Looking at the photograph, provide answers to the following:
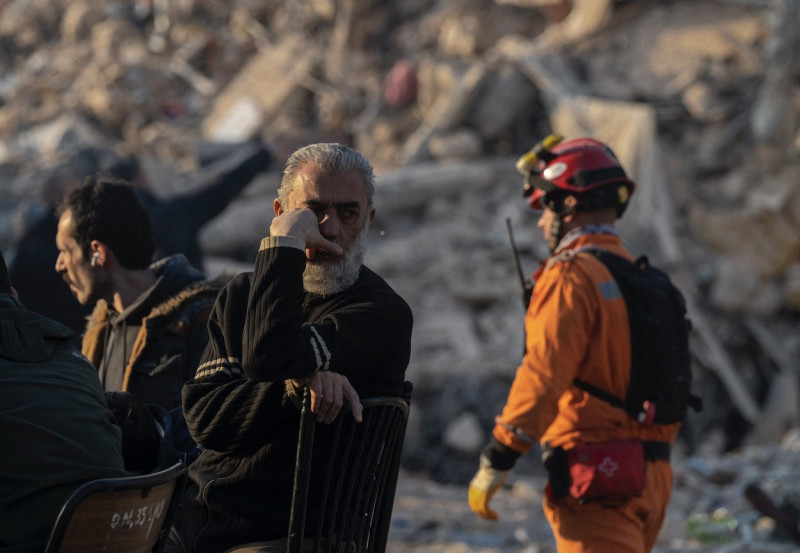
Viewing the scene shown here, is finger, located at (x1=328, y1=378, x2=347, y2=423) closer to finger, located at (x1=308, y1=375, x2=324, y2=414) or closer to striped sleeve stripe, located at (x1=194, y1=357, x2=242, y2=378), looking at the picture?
finger, located at (x1=308, y1=375, x2=324, y2=414)

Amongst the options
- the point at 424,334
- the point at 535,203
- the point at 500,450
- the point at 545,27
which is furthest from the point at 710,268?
the point at 500,450

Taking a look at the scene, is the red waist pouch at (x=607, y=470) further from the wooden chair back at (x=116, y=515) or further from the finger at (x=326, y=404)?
the wooden chair back at (x=116, y=515)

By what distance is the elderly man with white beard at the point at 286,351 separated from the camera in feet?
8.84

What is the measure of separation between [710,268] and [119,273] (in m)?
7.22

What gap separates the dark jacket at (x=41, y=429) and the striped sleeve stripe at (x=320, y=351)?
531mm

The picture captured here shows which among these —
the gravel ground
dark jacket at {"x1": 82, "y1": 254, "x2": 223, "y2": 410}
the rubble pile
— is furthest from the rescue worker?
the gravel ground

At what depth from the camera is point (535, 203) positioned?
4473 millimetres

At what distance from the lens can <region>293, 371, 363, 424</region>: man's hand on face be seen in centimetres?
269

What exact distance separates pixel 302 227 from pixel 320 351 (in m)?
0.32

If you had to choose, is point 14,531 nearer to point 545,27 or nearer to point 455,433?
point 455,433

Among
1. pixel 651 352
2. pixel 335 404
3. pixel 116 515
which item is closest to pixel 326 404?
pixel 335 404

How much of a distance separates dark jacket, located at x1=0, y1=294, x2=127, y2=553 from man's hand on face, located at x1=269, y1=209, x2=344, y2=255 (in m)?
0.60

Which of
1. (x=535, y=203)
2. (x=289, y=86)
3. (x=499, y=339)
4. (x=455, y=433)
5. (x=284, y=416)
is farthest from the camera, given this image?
(x=289, y=86)

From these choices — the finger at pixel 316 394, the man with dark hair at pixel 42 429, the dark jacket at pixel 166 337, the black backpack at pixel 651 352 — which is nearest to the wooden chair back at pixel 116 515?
the man with dark hair at pixel 42 429
